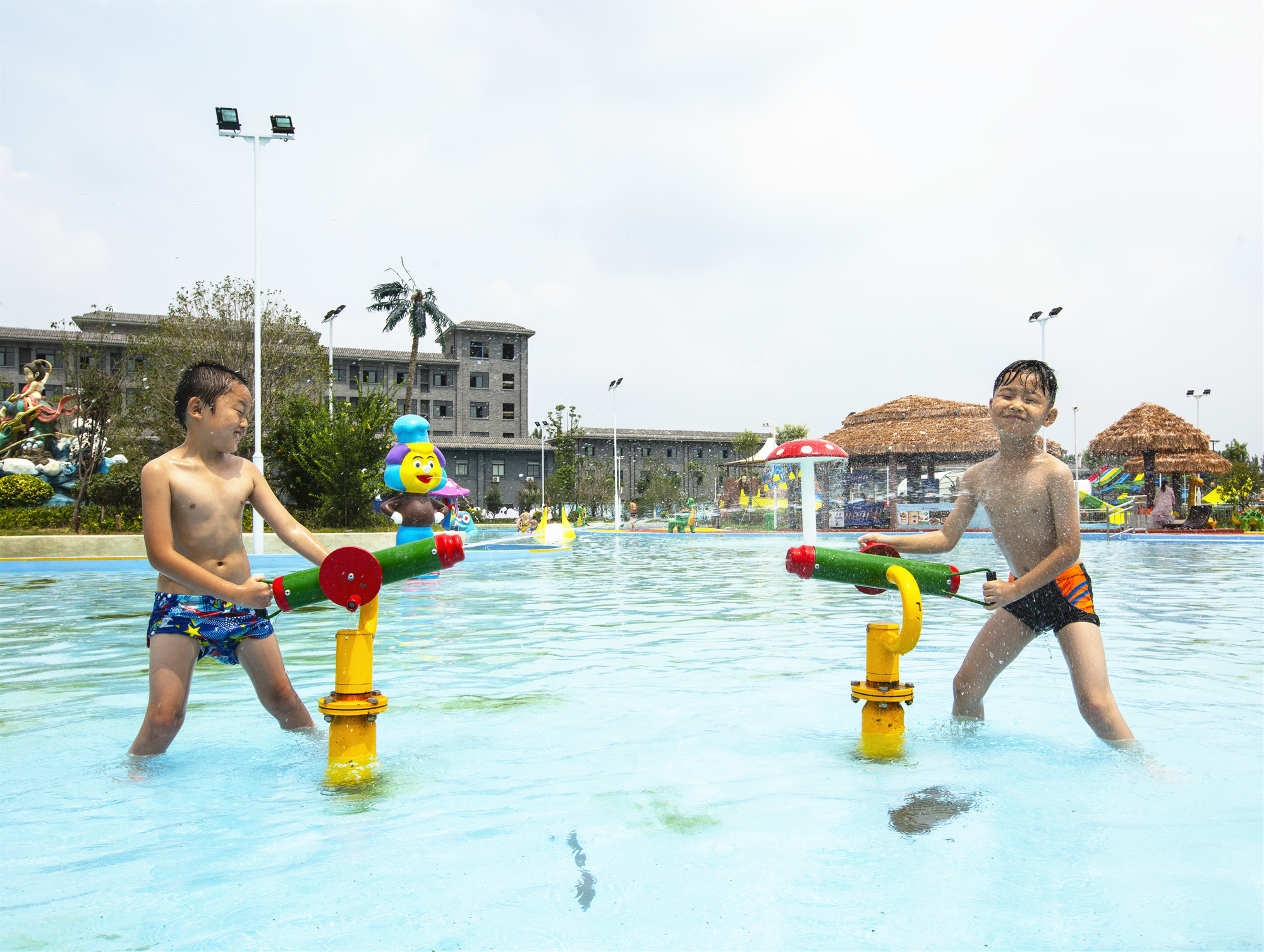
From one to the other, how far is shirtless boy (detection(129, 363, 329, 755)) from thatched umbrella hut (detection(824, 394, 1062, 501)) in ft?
92.1

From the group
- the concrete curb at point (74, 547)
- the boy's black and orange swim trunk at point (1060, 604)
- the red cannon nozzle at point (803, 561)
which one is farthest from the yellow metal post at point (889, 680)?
the concrete curb at point (74, 547)

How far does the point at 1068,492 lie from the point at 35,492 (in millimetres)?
25201

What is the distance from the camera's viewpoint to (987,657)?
146 inches

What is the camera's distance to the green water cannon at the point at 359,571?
3039 mm

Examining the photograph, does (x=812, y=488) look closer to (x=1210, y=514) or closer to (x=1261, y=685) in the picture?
(x=1210, y=514)

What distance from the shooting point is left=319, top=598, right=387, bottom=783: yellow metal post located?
314 centimetres

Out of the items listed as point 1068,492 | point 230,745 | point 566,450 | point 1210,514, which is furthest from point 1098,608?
point 566,450

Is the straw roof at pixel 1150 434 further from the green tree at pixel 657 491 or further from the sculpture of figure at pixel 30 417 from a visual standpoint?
the sculpture of figure at pixel 30 417

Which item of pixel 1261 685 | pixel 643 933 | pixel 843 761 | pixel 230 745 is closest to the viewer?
pixel 643 933

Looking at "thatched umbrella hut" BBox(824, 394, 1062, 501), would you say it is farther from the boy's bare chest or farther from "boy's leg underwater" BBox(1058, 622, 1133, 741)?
the boy's bare chest

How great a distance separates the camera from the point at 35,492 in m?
22.4

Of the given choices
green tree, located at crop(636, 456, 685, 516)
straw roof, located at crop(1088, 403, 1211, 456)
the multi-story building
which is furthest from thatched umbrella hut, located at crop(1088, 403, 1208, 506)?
the multi-story building

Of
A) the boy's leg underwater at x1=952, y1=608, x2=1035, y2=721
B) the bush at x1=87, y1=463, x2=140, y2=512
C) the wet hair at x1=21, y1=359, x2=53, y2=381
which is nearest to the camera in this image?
the boy's leg underwater at x1=952, y1=608, x2=1035, y2=721

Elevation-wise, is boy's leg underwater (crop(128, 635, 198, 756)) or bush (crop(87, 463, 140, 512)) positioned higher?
bush (crop(87, 463, 140, 512))
